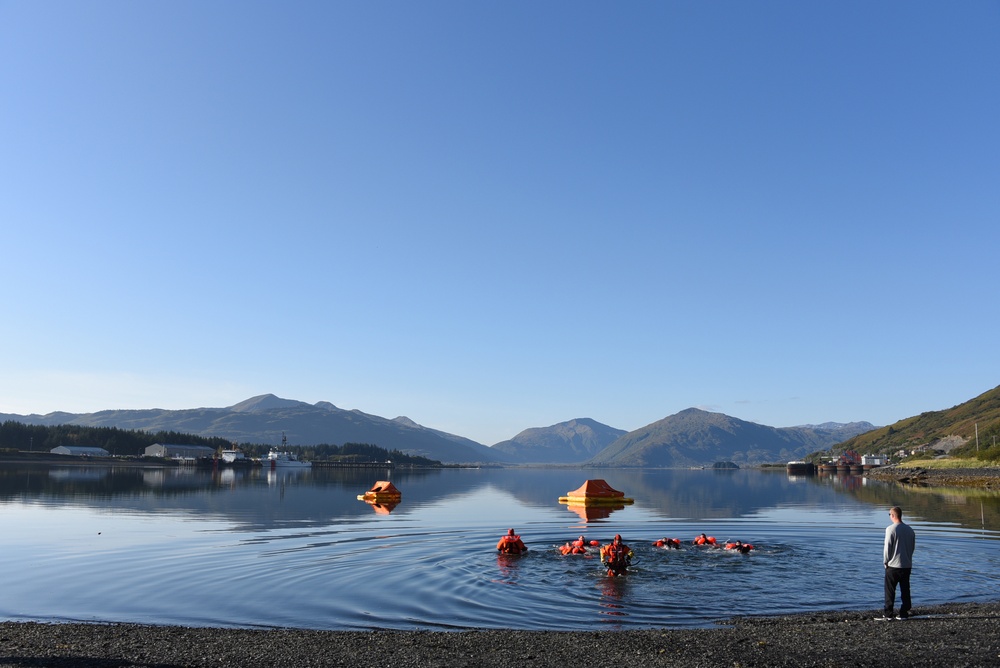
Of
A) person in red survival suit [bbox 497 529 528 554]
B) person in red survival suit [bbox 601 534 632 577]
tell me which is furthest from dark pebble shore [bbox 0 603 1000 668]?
person in red survival suit [bbox 497 529 528 554]

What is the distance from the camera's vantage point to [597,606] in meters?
23.6

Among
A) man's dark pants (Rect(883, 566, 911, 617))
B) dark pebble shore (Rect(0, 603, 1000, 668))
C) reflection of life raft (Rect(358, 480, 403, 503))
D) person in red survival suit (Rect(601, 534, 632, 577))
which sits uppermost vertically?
man's dark pants (Rect(883, 566, 911, 617))

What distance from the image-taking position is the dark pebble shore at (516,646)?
1548cm

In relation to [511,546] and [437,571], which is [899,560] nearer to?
[437,571]

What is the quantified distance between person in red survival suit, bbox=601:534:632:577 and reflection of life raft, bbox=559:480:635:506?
54.6m

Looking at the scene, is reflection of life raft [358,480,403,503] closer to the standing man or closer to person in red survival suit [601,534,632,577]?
person in red survival suit [601,534,632,577]

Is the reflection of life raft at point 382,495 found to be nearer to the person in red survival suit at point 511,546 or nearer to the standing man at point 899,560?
the person in red survival suit at point 511,546

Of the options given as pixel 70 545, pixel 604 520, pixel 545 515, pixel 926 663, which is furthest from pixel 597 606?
pixel 545 515

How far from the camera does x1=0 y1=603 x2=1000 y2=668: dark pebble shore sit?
610 inches

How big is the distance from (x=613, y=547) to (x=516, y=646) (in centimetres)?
1529

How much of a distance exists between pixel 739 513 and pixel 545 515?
19.4 m

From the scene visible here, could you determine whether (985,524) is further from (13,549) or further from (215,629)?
(13,549)

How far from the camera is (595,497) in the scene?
285 ft

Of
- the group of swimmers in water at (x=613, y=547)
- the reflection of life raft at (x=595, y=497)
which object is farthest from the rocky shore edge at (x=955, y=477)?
the group of swimmers in water at (x=613, y=547)
